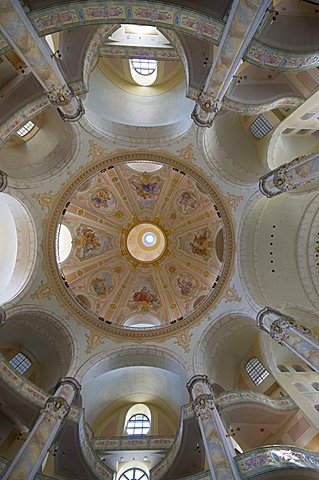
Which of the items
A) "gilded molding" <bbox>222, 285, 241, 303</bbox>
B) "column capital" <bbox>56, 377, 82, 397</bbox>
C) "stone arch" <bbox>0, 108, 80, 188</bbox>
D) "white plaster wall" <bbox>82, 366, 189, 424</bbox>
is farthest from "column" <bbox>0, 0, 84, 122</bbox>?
"white plaster wall" <bbox>82, 366, 189, 424</bbox>

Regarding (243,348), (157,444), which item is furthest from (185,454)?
(243,348)

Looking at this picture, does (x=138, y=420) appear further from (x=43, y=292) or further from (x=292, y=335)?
(x=292, y=335)

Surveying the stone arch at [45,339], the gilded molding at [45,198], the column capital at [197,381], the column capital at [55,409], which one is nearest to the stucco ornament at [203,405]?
the column capital at [197,381]

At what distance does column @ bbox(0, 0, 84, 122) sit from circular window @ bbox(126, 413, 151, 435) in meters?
15.5

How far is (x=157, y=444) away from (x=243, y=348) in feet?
20.9

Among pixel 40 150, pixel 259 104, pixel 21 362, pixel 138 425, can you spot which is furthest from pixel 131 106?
pixel 138 425

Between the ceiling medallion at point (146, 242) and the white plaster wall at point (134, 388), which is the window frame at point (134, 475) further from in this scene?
the ceiling medallion at point (146, 242)

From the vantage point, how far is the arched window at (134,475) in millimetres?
16041

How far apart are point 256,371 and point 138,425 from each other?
678 cm

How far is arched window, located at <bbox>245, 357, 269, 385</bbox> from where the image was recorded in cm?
1846

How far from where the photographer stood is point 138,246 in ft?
86.8

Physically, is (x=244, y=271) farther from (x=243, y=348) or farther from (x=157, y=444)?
(x=157, y=444)

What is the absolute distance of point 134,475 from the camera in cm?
1617

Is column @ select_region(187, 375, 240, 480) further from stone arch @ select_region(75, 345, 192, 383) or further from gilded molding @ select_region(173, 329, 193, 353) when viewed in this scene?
gilded molding @ select_region(173, 329, 193, 353)
